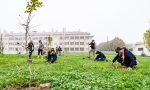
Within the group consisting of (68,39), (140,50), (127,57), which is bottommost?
(140,50)

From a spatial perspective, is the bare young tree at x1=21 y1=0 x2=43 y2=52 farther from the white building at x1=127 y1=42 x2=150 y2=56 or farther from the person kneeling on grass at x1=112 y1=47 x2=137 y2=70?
the white building at x1=127 y1=42 x2=150 y2=56

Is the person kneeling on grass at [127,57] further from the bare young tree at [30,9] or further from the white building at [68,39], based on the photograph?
the white building at [68,39]

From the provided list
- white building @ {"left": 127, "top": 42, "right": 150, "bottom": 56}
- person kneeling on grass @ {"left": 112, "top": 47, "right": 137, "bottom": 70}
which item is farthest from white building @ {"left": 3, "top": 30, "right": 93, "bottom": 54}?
person kneeling on grass @ {"left": 112, "top": 47, "right": 137, "bottom": 70}

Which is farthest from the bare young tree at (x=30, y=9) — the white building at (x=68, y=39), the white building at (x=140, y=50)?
the white building at (x=68, y=39)

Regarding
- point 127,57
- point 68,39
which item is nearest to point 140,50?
point 68,39

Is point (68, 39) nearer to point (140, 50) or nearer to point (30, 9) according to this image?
point (140, 50)

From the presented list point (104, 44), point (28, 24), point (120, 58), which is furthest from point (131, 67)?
point (104, 44)

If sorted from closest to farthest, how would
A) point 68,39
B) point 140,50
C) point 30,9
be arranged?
point 30,9 → point 140,50 → point 68,39

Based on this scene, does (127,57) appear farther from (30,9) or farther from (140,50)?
(140,50)

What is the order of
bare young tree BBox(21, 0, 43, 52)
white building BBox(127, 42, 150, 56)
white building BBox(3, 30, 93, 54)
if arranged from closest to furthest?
bare young tree BBox(21, 0, 43, 52) → white building BBox(127, 42, 150, 56) → white building BBox(3, 30, 93, 54)

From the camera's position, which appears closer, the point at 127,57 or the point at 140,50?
the point at 127,57

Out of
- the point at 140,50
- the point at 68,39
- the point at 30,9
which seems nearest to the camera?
the point at 30,9

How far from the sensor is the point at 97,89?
42.8 feet

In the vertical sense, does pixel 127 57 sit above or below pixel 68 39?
below
